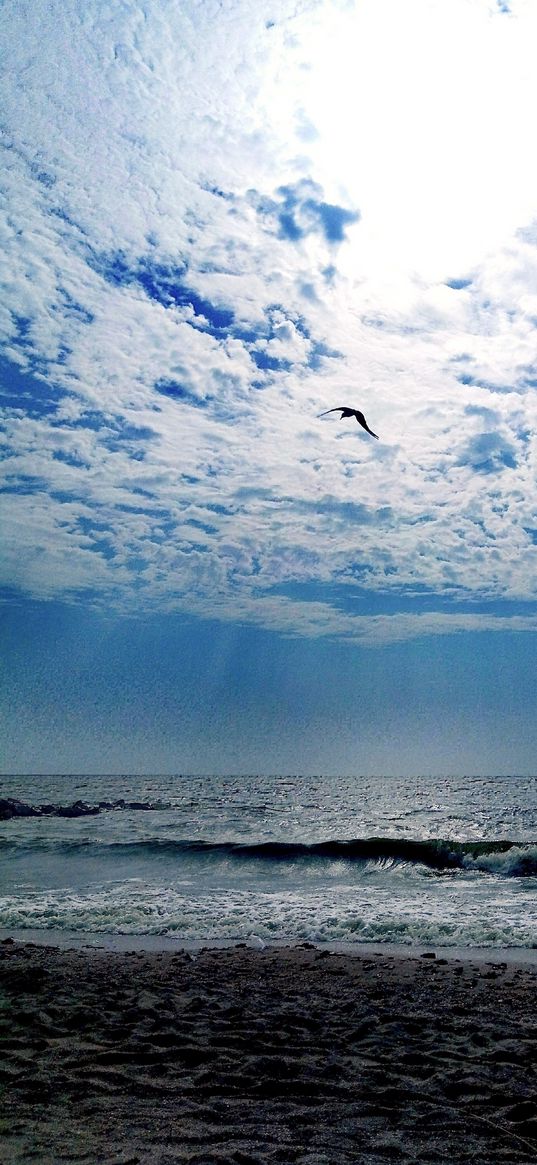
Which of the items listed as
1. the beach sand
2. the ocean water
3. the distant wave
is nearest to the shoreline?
the ocean water

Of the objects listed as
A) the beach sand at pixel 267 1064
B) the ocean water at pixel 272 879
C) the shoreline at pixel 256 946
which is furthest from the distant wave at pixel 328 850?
the beach sand at pixel 267 1064

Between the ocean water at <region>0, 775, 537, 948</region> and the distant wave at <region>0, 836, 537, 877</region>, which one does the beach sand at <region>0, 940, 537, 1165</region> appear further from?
the distant wave at <region>0, 836, 537, 877</region>

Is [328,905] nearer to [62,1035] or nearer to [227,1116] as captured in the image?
[62,1035]

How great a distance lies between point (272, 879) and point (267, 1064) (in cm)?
1341

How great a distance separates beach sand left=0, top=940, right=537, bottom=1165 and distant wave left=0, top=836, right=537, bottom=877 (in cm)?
1412

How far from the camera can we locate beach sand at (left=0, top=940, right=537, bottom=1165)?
459 cm

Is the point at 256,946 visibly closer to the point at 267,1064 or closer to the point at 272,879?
the point at 267,1064

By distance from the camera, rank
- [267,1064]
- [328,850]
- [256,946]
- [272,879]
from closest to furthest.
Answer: [267,1064]
[256,946]
[272,879]
[328,850]

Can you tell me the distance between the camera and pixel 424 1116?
499cm

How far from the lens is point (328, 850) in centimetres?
2441

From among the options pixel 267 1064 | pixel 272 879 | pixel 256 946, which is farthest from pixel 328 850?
pixel 267 1064

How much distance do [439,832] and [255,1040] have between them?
2709cm

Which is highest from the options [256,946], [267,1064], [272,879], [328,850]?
[267,1064]

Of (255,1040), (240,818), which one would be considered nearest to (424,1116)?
(255,1040)
